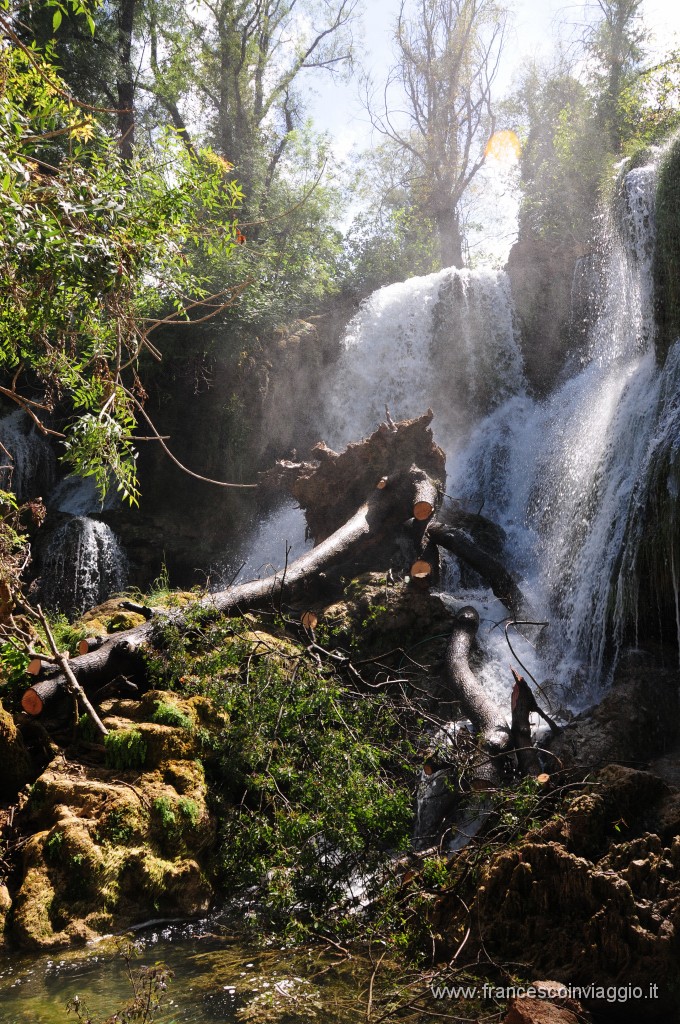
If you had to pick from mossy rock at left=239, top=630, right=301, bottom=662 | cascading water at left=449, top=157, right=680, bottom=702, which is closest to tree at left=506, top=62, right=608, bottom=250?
cascading water at left=449, top=157, right=680, bottom=702

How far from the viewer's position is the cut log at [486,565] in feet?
28.9

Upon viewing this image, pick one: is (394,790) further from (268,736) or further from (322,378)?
(322,378)

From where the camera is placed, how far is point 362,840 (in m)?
4.46

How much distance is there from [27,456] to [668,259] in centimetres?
1202

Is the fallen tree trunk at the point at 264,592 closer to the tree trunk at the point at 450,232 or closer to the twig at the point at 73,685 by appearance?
the twig at the point at 73,685

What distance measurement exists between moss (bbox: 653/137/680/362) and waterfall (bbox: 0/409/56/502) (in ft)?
37.9

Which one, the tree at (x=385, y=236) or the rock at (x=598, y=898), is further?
the tree at (x=385, y=236)

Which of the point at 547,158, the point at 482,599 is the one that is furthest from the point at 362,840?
the point at 547,158

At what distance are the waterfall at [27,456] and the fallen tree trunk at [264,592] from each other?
26.9 feet

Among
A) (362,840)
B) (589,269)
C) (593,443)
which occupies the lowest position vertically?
(362,840)

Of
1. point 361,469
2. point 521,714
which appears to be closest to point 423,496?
point 361,469

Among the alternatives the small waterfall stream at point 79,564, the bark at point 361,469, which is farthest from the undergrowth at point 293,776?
the small waterfall stream at point 79,564

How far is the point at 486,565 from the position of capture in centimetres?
898

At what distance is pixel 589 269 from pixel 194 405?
339 inches
